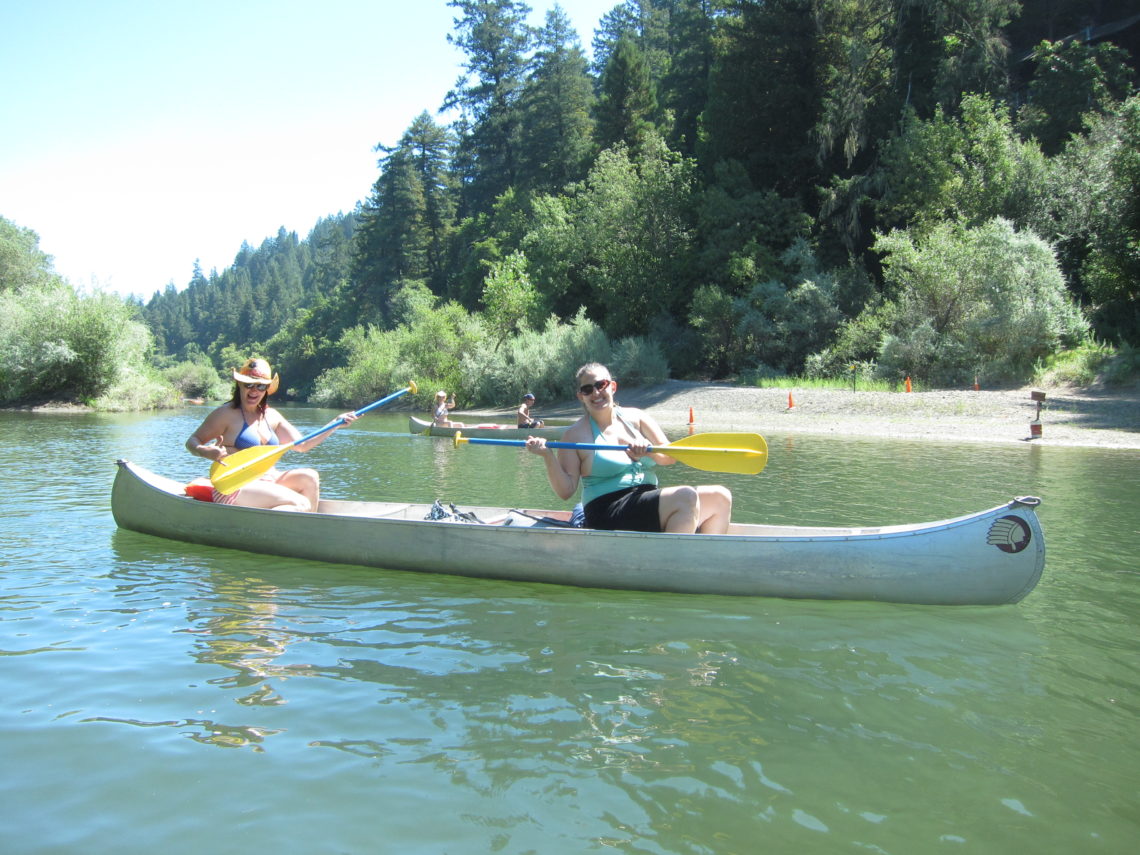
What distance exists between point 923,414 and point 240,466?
19.1 metres

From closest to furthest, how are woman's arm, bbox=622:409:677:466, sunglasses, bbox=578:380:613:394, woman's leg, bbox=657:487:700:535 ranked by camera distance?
sunglasses, bbox=578:380:613:394 < woman's leg, bbox=657:487:700:535 < woman's arm, bbox=622:409:677:466

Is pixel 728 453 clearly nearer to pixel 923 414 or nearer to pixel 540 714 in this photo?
pixel 540 714

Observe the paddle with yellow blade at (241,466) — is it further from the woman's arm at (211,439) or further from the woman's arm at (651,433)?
the woman's arm at (651,433)

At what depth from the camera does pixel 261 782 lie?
3.92 m

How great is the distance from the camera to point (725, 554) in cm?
667

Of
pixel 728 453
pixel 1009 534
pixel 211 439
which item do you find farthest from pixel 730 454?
pixel 211 439

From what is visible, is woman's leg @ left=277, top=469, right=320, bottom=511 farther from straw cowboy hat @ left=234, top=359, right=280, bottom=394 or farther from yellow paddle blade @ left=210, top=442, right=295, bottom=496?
straw cowboy hat @ left=234, top=359, right=280, bottom=394

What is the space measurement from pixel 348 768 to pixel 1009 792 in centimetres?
303

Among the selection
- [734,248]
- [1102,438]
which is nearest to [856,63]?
[734,248]

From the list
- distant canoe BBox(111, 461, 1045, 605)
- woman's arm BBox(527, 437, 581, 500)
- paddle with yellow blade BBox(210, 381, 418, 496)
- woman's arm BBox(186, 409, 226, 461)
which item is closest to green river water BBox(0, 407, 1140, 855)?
distant canoe BBox(111, 461, 1045, 605)

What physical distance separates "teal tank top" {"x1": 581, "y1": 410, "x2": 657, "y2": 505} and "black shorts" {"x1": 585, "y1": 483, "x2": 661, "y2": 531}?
5cm

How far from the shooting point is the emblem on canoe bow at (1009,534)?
614 centimetres

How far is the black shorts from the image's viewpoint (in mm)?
6754

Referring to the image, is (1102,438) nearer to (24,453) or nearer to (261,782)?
(261,782)
